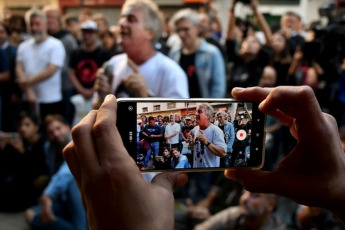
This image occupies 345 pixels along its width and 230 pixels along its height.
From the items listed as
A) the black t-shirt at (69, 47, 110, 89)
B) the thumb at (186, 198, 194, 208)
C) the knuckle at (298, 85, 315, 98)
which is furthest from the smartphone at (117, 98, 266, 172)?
the black t-shirt at (69, 47, 110, 89)

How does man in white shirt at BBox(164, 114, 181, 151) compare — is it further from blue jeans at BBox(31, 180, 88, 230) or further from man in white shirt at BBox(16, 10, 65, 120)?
man in white shirt at BBox(16, 10, 65, 120)

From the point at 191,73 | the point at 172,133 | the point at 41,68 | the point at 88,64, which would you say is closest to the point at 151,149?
the point at 172,133

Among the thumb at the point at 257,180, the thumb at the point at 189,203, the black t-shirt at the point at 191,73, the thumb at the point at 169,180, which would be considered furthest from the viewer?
the black t-shirt at the point at 191,73

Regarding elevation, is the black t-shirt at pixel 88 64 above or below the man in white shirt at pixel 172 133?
below

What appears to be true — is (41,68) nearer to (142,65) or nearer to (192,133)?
(142,65)

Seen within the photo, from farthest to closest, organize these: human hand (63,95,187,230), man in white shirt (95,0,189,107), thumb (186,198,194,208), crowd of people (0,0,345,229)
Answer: thumb (186,198,194,208) < crowd of people (0,0,345,229) < man in white shirt (95,0,189,107) < human hand (63,95,187,230)

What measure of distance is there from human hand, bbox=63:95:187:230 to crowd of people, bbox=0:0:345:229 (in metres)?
1.25

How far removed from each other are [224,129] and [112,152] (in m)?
0.47

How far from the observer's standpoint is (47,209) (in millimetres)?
3178

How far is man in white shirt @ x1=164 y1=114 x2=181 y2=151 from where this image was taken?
110cm

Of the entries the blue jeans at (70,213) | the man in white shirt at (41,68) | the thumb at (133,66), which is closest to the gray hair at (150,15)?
the thumb at (133,66)

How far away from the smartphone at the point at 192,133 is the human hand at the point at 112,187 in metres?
0.30

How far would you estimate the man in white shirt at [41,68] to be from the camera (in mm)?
4105

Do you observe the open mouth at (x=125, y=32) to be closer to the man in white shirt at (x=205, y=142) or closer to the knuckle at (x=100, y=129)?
the man in white shirt at (x=205, y=142)
